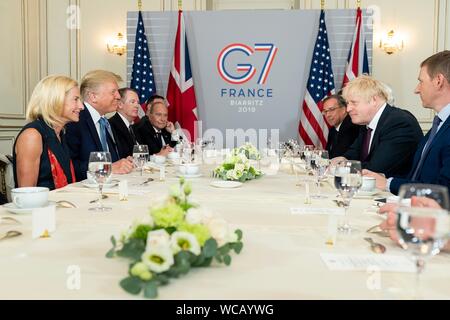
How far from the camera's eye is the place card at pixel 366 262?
955mm

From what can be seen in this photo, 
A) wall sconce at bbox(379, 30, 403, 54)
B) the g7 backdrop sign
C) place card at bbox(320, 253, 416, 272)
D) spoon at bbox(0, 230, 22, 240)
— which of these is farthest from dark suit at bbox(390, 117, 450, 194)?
wall sconce at bbox(379, 30, 403, 54)

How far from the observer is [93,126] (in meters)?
3.27

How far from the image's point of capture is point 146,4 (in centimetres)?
661

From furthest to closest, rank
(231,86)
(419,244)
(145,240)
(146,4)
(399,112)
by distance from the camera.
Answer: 1. (146,4)
2. (231,86)
3. (399,112)
4. (145,240)
5. (419,244)

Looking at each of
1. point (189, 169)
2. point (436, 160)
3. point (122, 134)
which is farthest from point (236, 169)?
point (122, 134)

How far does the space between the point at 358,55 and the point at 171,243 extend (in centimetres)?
560

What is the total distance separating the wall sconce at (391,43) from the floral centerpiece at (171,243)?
5.89 metres

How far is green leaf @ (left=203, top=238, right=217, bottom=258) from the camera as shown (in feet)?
2.84

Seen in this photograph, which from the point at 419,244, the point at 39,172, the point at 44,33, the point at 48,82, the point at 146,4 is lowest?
the point at 39,172

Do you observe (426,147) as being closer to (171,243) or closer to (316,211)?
(316,211)

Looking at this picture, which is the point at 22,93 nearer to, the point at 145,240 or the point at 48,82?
the point at 48,82

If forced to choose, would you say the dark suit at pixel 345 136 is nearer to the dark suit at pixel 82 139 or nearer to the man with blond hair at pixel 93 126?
the man with blond hair at pixel 93 126

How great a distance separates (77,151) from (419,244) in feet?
9.16

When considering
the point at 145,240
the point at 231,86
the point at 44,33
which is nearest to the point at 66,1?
the point at 44,33
